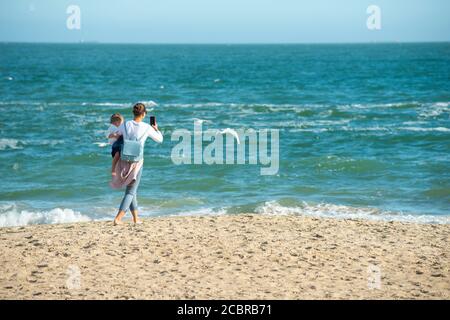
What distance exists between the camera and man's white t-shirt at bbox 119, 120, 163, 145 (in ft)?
30.2

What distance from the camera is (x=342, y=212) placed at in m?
13.4

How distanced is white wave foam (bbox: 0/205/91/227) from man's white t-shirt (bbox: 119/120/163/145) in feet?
14.0

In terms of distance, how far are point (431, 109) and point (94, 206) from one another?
21373 mm

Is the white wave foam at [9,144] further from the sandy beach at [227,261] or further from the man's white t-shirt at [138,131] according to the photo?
the man's white t-shirt at [138,131]

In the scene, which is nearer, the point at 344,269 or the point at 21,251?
the point at 344,269

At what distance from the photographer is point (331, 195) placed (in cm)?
1509

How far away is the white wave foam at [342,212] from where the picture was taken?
1276 centimetres

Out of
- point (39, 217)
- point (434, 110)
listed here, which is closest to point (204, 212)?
point (39, 217)

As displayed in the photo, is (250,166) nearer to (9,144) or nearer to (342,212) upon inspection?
(342,212)

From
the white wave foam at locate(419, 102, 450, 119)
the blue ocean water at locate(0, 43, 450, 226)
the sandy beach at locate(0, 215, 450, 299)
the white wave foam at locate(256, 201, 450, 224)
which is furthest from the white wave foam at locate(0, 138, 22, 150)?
the white wave foam at locate(419, 102, 450, 119)

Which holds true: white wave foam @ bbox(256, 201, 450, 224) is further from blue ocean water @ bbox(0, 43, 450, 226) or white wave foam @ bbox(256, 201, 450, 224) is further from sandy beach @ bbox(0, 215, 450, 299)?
sandy beach @ bbox(0, 215, 450, 299)

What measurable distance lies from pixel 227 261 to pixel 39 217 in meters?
→ 5.87
